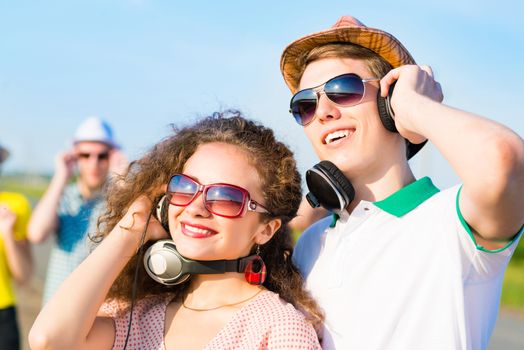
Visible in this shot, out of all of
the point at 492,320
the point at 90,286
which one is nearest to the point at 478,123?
the point at 492,320

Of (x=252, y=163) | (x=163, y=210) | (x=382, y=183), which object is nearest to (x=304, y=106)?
(x=252, y=163)

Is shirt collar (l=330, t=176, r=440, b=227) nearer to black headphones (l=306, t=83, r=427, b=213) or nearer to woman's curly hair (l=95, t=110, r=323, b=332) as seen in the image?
black headphones (l=306, t=83, r=427, b=213)

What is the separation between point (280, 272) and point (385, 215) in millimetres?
598

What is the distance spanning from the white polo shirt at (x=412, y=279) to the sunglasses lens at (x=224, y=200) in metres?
0.44

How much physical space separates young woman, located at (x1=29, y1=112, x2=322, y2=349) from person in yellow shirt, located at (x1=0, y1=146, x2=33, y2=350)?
7.73ft

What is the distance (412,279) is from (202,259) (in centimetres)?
85

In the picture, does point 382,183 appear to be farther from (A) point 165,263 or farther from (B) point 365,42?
(A) point 165,263

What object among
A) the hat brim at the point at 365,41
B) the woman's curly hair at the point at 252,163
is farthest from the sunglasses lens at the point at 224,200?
the hat brim at the point at 365,41

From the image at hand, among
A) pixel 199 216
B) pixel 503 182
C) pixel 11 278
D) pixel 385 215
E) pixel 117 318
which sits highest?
pixel 503 182

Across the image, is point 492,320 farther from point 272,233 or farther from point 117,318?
point 117,318

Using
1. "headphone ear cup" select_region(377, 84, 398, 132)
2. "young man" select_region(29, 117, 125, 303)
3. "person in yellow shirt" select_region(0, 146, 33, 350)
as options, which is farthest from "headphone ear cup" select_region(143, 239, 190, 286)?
"person in yellow shirt" select_region(0, 146, 33, 350)

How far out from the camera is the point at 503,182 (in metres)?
1.95

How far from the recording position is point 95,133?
595 centimetres

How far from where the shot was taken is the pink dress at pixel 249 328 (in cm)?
248
